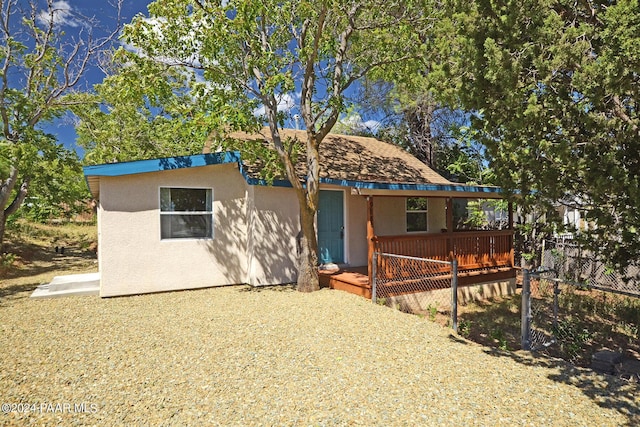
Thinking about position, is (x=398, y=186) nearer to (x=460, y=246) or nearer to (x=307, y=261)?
(x=460, y=246)

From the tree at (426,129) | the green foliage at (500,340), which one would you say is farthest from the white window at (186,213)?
the tree at (426,129)

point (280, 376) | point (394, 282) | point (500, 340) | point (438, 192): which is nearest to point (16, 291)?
point (280, 376)

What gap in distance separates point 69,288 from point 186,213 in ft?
11.0

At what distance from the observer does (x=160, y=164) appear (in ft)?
27.2

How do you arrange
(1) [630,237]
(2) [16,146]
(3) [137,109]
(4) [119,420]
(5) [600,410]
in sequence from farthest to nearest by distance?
1. (3) [137,109]
2. (2) [16,146]
3. (1) [630,237]
4. (5) [600,410]
5. (4) [119,420]

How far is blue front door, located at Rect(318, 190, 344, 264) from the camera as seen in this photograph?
10039 mm

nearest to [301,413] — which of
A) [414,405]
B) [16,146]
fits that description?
[414,405]

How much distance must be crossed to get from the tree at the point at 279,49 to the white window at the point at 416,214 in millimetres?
4050

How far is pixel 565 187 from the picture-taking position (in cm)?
479

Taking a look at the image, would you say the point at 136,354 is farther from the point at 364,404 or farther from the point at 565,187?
the point at 565,187

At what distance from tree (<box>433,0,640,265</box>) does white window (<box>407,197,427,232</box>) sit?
6.27 meters

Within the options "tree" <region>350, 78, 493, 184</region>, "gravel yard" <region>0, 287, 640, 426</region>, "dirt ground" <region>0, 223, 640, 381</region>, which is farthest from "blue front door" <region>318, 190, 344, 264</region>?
"tree" <region>350, 78, 493, 184</region>

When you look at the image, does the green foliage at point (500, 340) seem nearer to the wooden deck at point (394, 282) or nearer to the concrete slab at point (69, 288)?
the wooden deck at point (394, 282)

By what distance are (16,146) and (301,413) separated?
43.7ft
